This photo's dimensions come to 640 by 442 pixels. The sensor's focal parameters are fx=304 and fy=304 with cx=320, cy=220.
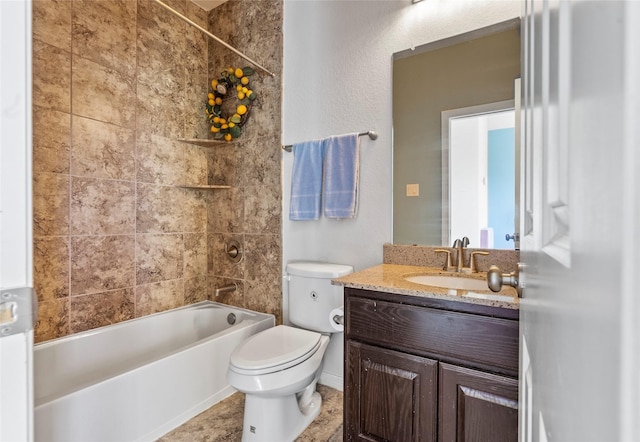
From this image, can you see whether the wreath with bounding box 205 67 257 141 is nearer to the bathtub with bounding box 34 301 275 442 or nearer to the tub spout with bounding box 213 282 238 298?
the tub spout with bounding box 213 282 238 298

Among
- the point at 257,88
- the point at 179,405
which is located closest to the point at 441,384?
the point at 179,405

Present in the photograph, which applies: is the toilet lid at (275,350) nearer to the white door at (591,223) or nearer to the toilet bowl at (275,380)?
the toilet bowl at (275,380)

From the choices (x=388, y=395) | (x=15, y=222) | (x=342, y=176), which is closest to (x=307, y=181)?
(x=342, y=176)

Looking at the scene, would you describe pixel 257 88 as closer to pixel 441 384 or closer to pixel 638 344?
pixel 441 384

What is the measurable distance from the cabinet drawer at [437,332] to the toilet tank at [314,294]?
482 mm

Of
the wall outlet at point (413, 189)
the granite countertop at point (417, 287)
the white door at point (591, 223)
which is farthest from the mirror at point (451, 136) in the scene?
the white door at point (591, 223)

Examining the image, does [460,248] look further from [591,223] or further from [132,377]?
[132,377]

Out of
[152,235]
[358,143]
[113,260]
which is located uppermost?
[358,143]

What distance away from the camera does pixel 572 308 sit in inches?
10.9

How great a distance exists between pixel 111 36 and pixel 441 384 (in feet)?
8.66

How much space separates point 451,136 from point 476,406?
1.22 m

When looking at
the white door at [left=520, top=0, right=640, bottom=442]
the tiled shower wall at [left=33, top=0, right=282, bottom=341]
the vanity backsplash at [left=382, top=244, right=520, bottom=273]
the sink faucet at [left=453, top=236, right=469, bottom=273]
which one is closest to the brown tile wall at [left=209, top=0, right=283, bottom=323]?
the tiled shower wall at [left=33, top=0, right=282, bottom=341]

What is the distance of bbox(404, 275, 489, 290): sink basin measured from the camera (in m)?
1.35

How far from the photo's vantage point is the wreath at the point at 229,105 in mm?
2252
